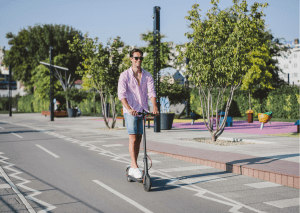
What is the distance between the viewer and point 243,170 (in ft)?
→ 21.3

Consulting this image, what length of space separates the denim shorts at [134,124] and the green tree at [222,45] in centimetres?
552

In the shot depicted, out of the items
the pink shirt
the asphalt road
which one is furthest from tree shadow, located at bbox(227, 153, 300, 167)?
the pink shirt

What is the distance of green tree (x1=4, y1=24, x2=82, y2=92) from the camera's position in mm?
42125

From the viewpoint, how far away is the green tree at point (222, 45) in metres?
10.3

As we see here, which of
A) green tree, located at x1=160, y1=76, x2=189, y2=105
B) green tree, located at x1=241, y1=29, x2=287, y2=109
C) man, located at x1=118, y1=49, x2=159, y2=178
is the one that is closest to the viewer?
man, located at x1=118, y1=49, x2=159, y2=178

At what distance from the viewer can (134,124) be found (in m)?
5.27

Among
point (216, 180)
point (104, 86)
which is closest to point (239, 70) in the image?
point (216, 180)

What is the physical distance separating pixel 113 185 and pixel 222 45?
23.5 feet

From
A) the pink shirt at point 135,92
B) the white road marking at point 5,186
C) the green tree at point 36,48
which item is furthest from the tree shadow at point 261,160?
the green tree at point 36,48

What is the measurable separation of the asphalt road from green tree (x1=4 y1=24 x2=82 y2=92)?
3560 centimetres

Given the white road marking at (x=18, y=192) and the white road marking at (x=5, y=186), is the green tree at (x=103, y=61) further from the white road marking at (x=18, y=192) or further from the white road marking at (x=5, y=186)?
the white road marking at (x=5, y=186)

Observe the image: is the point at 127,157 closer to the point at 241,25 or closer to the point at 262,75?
the point at 241,25

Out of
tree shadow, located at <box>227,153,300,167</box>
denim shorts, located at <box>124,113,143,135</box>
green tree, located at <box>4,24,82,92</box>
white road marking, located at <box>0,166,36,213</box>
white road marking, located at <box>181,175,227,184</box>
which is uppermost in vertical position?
green tree, located at <box>4,24,82,92</box>

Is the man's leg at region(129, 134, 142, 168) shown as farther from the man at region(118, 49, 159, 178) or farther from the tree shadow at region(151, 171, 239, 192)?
the tree shadow at region(151, 171, 239, 192)
